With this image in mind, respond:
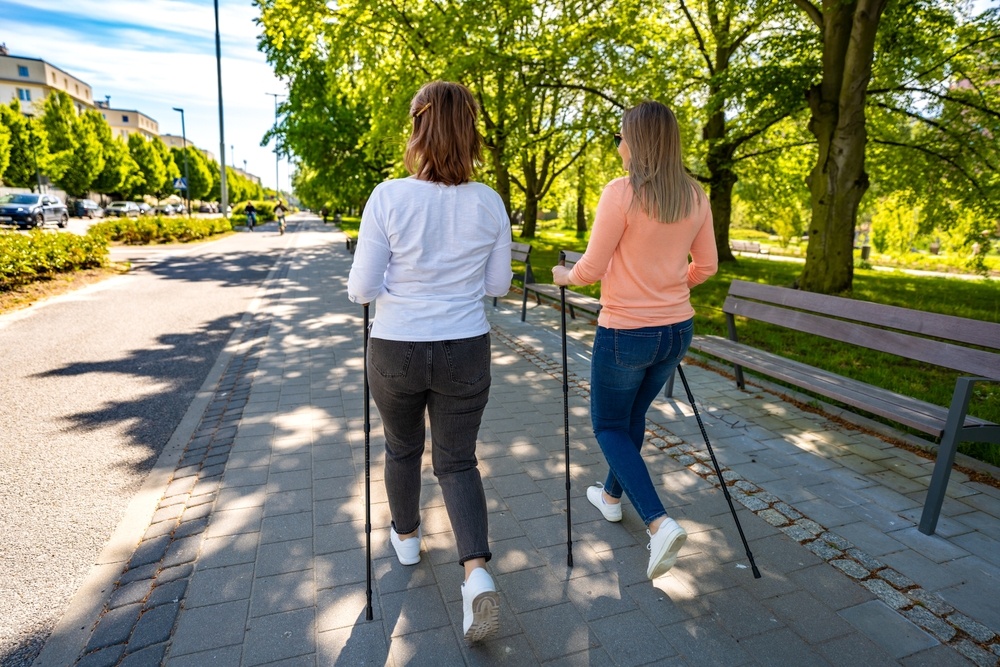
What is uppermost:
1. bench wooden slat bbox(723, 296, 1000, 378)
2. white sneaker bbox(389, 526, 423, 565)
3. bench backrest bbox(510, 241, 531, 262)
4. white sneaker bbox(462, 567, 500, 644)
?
bench backrest bbox(510, 241, 531, 262)

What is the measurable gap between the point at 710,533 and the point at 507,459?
149 centimetres

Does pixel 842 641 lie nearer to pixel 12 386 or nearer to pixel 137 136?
pixel 12 386

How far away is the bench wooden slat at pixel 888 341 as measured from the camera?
3.51 meters

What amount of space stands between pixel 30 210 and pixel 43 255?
874 inches

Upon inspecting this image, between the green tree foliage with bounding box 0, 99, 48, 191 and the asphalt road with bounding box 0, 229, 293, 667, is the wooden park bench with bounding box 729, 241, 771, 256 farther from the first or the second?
the green tree foliage with bounding box 0, 99, 48, 191

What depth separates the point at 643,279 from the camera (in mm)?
2746

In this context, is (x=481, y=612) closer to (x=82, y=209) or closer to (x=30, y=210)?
(x=30, y=210)

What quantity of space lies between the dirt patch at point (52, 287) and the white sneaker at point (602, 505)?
9.80m

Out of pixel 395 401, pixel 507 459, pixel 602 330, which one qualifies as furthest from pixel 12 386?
pixel 602 330

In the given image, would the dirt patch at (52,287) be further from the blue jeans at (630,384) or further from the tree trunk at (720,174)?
the tree trunk at (720,174)

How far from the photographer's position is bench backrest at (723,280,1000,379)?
11.9 feet

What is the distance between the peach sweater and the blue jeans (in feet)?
0.21

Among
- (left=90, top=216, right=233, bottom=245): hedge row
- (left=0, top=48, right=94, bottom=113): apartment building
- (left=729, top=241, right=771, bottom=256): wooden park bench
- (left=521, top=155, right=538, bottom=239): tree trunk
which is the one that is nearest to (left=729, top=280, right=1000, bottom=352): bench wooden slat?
(left=521, top=155, right=538, bottom=239): tree trunk

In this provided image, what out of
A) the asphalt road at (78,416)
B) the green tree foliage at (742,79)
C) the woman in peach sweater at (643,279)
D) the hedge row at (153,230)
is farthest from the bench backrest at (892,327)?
the hedge row at (153,230)
